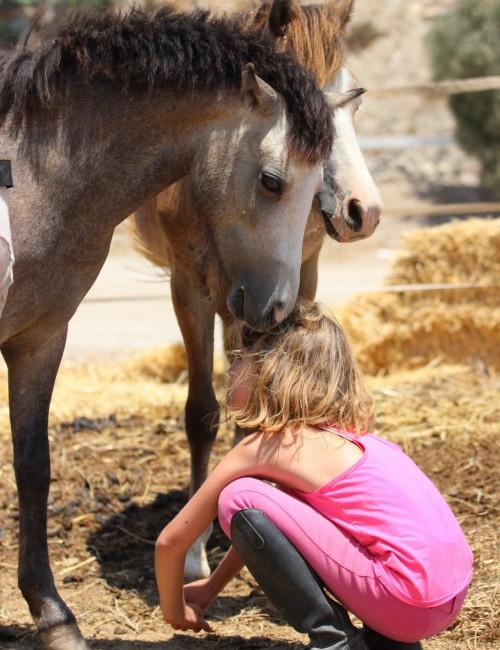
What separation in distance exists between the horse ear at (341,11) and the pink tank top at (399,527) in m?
2.04

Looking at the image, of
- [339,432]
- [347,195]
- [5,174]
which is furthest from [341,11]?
[339,432]

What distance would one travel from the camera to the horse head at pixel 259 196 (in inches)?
107

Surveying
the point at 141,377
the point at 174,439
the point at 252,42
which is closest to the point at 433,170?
the point at 141,377

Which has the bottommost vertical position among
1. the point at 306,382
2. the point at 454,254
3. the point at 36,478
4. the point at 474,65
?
the point at 36,478

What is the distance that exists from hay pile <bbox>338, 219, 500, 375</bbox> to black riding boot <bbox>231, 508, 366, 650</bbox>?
3.73 m

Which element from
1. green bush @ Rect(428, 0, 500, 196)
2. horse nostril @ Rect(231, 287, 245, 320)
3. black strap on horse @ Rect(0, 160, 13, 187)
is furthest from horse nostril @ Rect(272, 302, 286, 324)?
green bush @ Rect(428, 0, 500, 196)

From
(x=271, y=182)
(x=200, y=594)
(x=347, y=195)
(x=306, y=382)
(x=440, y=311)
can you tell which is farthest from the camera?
(x=440, y=311)

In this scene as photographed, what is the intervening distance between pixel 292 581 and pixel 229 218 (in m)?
1.04

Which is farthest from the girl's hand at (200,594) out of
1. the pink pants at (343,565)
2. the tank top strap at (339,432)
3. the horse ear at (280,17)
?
the horse ear at (280,17)

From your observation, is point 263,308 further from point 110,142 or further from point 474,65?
point 474,65

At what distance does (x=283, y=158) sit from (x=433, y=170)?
1288 cm

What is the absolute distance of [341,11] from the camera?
3936 mm

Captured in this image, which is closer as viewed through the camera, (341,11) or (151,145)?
(151,145)

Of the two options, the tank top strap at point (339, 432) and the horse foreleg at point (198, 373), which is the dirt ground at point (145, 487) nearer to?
the horse foreleg at point (198, 373)
